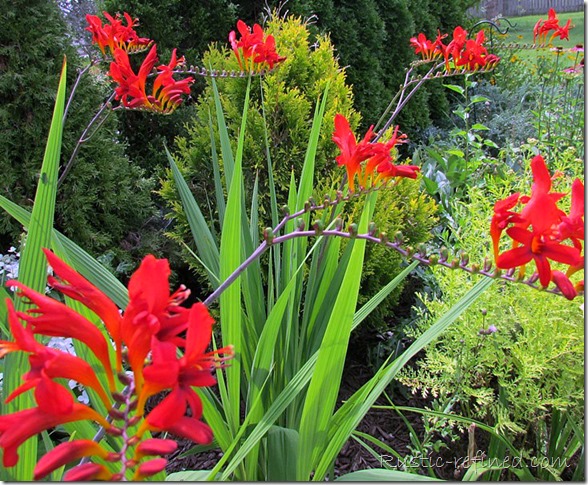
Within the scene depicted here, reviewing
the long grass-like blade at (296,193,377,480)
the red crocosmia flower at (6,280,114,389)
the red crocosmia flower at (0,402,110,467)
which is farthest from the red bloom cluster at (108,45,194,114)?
the red crocosmia flower at (0,402,110,467)

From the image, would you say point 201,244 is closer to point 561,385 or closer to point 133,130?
point 561,385

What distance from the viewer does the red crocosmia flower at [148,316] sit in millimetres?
505

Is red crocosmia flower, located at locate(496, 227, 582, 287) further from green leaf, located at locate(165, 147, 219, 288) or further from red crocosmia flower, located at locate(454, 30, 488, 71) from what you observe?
red crocosmia flower, located at locate(454, 30, 488, 71)

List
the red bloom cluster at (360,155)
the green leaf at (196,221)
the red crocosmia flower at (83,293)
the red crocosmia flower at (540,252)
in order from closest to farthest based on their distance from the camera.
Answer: the red crocosmia flower at (83,293), the red crocosmia flower at (540,252), the red bloom cluster at (360,155), the green leaf at (196,221)

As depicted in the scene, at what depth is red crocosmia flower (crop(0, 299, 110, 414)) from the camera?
0.47 metres

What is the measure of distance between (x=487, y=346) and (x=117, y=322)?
123 cm

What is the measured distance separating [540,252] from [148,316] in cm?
61

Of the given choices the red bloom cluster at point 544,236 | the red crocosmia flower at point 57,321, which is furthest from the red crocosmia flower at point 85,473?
the red bloom cluster at point 544,236

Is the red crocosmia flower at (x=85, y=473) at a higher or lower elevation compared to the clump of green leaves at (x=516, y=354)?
higher

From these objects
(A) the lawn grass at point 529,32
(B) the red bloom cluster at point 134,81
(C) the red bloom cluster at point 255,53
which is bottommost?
(B) the red bloom cluster at point 134,81

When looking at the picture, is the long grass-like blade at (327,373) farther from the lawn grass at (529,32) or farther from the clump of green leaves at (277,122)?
the lawn grass at (529,32)

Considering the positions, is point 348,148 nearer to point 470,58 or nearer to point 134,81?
point 134,81

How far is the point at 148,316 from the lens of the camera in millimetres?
498

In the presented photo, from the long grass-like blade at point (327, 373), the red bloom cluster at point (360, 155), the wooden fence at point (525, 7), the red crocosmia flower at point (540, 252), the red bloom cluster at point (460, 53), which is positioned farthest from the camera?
the wooden fence at point (525, 7)
